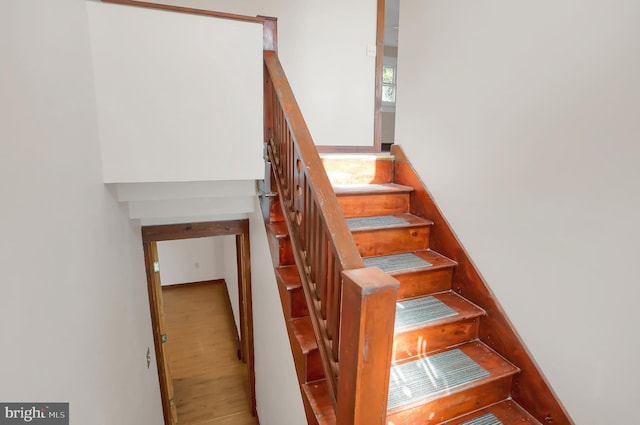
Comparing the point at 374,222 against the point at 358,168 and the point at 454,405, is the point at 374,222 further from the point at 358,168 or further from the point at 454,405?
the point at 454,405

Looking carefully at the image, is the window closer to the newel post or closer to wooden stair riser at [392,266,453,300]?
wooden stair riser at [392,266,453,300]


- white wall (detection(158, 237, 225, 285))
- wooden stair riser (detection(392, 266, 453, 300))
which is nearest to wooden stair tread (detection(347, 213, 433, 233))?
wooden stair riser (detection(392, 266, 453, 300))

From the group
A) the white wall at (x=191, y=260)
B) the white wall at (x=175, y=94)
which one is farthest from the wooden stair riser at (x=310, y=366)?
the white wall at (x=191, y=260)

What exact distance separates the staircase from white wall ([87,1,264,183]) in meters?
0.47

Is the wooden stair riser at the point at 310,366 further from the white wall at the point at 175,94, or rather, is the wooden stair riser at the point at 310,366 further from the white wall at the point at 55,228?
the white wall at the point at 175,94

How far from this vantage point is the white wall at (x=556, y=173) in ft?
3.85

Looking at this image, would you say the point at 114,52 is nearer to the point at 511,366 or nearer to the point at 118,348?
the point at 118,348

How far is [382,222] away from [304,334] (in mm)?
842

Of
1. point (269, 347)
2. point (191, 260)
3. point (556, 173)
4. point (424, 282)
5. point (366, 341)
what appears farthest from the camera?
point (191, 260)

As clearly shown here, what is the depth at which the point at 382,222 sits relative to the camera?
2102mm

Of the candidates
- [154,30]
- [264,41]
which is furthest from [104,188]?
→ [264,41]

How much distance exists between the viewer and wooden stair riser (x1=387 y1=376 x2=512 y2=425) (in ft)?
4.66

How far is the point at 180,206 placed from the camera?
2.63 m

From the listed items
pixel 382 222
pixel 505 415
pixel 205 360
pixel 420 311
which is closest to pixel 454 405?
pixel 505 415
